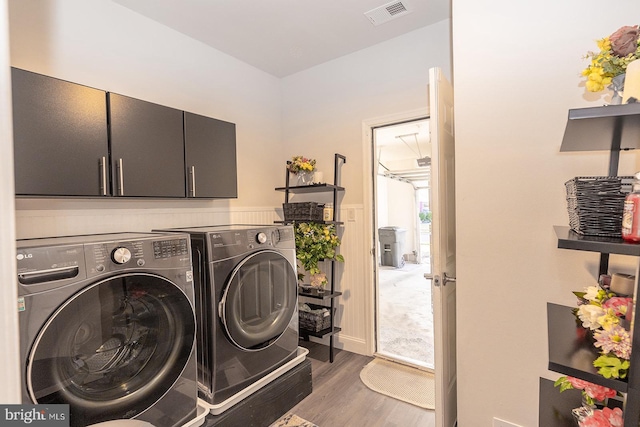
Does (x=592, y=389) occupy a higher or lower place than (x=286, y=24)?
lower

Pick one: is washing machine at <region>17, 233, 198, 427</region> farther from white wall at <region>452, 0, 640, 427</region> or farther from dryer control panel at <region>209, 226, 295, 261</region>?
white wall at <region>452, 0, 640, 427</region>

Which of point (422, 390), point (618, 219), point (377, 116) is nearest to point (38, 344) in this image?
point (618, 219)

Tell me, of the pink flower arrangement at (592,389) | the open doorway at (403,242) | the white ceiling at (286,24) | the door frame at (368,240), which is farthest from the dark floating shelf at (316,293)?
the white ceiling at (286,24)

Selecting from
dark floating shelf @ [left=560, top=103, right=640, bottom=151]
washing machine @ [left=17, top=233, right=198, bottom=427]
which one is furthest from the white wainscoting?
dark floating shelf @ [left=560, top=103, right=640, bottom=151]

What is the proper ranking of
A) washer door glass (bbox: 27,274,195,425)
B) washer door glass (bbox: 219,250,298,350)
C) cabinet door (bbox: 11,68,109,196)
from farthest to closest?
washer door glass (bbox: 219,250,298,350) < cabinet door (bbox: 11,68,109,196) < washer door glass (bbox: 27,274,195,425)

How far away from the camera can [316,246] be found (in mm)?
2789

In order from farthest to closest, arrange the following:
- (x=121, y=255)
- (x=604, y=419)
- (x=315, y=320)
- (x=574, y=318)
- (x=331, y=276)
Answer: (x=331, y=276) → (x=315, y=320) → (x=121, y=255) → (x=574, y=318) → (x=604, y=419)

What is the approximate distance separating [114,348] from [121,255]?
432 millimetres

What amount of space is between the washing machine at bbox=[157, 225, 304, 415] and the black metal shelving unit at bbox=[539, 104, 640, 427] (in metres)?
1.49

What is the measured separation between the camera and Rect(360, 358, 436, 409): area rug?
224 centimetres

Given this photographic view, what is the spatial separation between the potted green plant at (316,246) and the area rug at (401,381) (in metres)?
0.84

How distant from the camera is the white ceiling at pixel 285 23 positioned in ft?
7.11

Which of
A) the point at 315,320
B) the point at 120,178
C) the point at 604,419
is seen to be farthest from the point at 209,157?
the point at 604,419

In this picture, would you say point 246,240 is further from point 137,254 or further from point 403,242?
point 403,242
